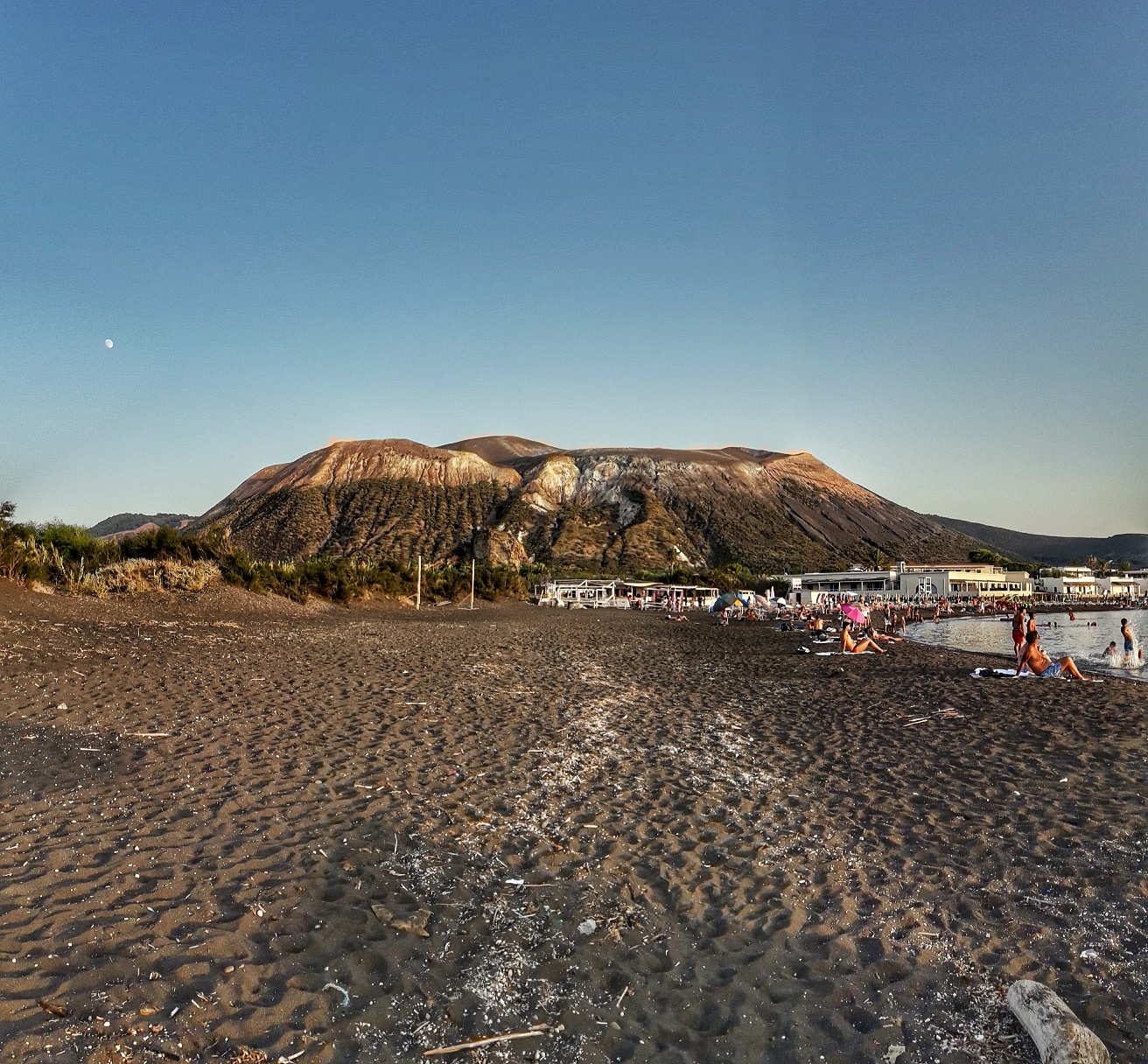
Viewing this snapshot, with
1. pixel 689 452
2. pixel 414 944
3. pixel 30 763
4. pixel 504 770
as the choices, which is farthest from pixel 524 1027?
pixel 689 452

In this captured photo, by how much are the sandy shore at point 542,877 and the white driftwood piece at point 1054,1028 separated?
0.14 m

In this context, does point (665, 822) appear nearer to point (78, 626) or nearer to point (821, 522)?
point (78, 626)

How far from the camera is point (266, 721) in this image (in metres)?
8.69

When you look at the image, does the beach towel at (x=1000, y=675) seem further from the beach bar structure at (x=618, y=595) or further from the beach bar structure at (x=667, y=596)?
the beach bar structure at (x=667, y=596)

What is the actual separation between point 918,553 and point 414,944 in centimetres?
14147

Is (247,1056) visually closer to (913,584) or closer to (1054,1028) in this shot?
(1054,1028)

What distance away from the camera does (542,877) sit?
4.95 m

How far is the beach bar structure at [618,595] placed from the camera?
51.5 metres

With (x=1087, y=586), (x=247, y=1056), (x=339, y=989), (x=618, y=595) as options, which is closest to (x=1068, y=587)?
(x=1087, y=586)

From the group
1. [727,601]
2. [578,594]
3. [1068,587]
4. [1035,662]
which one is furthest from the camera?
[1068,587]

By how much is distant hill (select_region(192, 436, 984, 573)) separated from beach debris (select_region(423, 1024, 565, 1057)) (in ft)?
280

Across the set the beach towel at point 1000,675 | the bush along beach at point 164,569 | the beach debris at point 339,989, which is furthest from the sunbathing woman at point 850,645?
→ the bush along beach at point 164,569

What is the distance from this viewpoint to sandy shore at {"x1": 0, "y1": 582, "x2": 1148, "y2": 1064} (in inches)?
132

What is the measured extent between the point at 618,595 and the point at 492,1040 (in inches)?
Answer: 2358
